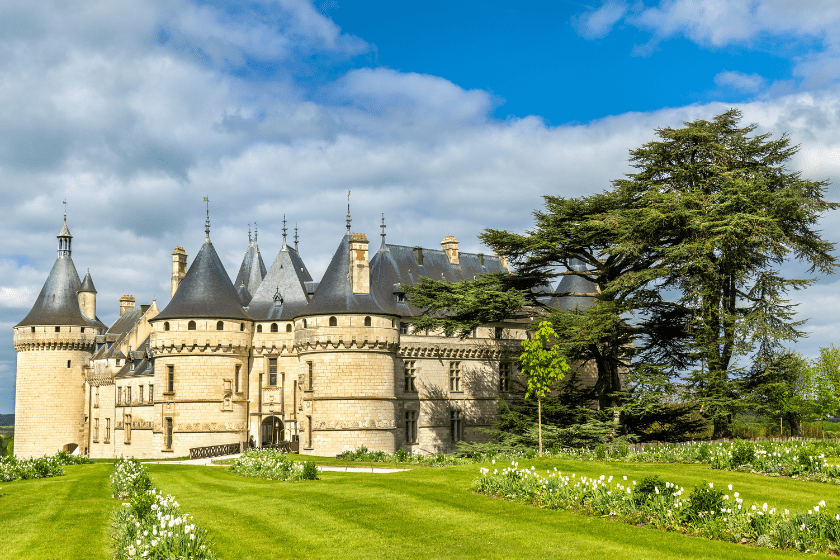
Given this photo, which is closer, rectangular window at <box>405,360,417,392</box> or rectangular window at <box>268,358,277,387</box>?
rectangular window at <box>405,360,417,392</box>

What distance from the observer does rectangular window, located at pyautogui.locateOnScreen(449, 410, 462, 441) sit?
46903 millimetres

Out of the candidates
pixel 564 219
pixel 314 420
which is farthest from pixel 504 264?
pixel 314 420

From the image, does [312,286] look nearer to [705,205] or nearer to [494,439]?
[494,439]

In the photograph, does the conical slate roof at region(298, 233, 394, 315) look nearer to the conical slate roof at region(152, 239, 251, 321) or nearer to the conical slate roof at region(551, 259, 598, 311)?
the conical slate roof at region(152, 239, 251, 321)

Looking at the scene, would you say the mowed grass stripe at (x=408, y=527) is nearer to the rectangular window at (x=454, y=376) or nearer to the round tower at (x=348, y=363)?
the round tower at (x=348, y=363)

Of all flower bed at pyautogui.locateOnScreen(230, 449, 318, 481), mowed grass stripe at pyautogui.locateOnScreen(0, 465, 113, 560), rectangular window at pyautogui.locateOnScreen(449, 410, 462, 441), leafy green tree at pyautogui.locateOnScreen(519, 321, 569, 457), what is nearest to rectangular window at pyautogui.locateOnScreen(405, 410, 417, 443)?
rectangular window at pyautogui.locateOnScreen(449, 410, 462, 441)

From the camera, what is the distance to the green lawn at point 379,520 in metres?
13.5

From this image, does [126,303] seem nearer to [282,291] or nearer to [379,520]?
[282,291]

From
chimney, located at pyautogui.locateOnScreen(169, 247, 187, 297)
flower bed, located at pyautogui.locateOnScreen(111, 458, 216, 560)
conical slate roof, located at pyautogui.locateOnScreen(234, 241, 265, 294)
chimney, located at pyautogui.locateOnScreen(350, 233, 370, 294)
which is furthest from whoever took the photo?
conical slate roof, located at pyautogui.locateOnScreen(234, 241, 265, 294)

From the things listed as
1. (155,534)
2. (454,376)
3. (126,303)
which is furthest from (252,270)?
(155,534)

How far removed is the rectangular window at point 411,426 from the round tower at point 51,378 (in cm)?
3080

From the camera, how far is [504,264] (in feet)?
175

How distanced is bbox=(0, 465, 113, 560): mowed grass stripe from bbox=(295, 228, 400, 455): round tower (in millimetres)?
14936

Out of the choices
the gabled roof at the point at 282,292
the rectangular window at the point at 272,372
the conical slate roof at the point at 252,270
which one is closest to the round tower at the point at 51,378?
the conical slate roof at the point at 252,270
